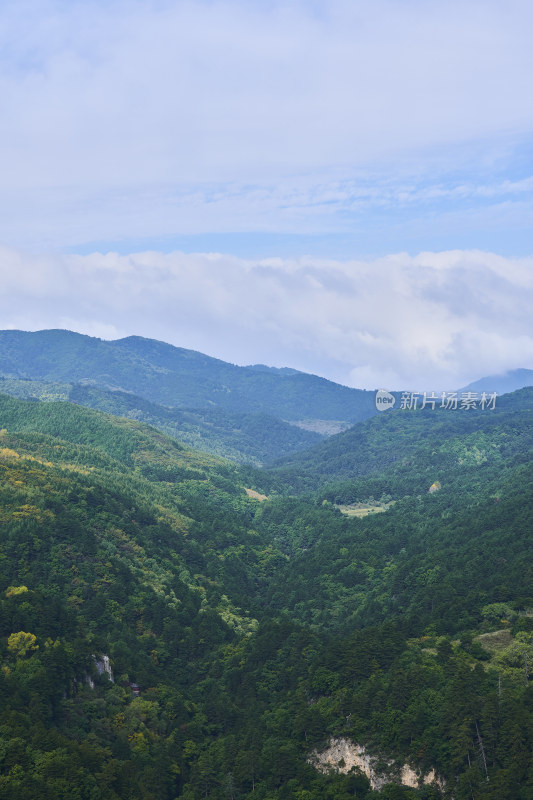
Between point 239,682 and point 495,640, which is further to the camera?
point 239,682

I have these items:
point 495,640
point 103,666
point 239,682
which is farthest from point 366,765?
point 103,666

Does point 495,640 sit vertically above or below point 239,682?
above

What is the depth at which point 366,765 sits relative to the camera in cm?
9969

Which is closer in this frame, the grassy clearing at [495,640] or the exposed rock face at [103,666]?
the grassy clearing at [495,640]

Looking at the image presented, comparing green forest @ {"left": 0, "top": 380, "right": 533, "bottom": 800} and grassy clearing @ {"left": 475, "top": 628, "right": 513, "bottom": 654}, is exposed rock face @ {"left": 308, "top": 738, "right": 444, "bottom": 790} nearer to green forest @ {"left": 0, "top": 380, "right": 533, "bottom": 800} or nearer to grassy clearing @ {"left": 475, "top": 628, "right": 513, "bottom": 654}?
green forest @ {"left": 0, "top": 380, "right": 533, "bottom": 800}

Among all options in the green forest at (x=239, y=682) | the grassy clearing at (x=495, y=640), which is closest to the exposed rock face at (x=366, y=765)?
the green forest at (x=239, y=682)

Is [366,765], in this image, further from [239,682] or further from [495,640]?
[239,682]

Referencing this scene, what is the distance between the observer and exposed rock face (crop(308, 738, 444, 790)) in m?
95.4

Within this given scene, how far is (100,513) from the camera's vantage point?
190 m

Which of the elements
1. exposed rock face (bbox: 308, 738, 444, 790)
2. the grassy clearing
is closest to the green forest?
exposed rock face (bbox: 308, 738, 444, 790)

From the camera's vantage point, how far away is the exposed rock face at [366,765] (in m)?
95.4

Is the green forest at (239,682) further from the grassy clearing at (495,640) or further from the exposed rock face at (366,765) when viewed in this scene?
the grassy clearing at (495,640)

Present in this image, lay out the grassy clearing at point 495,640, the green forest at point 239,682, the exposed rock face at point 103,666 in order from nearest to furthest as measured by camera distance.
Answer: the green forest at point 239,682
the grassy clearing at point 495,640
the exposed rock face at point 103,666

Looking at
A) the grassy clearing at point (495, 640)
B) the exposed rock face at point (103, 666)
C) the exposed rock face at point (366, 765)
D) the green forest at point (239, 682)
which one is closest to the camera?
the green forest at point (239, 682)
